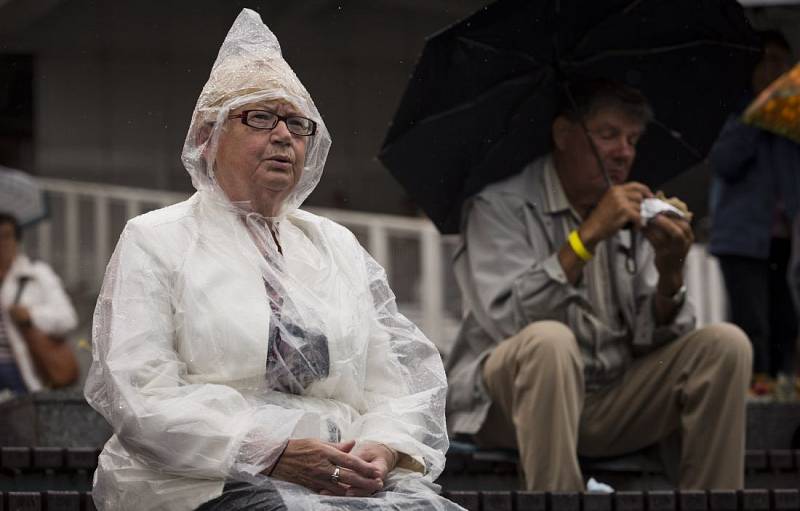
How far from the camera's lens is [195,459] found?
393 cm

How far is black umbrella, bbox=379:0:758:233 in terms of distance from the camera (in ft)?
20.5

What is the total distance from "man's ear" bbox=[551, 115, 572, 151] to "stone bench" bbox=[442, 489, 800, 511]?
152 centimetres

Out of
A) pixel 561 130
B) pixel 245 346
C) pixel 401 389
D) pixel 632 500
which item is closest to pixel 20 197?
pixel 561 130

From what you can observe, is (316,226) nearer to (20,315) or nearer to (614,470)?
(614,470)

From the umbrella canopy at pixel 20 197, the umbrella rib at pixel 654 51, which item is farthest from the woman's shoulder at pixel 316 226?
the umbrella canopy at pixel 20 197

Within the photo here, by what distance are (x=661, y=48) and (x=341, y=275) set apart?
8.05 ft

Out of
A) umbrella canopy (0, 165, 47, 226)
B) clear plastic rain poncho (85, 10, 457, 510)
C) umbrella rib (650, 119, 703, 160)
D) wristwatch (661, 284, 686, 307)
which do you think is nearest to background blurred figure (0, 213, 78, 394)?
umbrella canopy (0, 165, 47, 226)

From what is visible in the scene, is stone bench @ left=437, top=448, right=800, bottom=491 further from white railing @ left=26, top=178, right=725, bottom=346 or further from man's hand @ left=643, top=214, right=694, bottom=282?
white railing @ left=26, top=178, right=725, bottom=346

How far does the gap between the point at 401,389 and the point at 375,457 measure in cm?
39

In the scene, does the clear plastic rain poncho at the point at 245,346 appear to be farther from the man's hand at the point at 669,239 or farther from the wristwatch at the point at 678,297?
the wristwatch at the point at 678,297

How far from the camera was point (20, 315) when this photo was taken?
30.0 ft

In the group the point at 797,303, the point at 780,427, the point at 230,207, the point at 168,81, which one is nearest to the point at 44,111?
the point at 168,81

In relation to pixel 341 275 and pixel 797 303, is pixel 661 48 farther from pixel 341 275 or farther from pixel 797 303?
pixel 341 275

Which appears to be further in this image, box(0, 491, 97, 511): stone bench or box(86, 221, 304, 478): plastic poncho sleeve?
box(0, 491, 97, 511): stone bench
